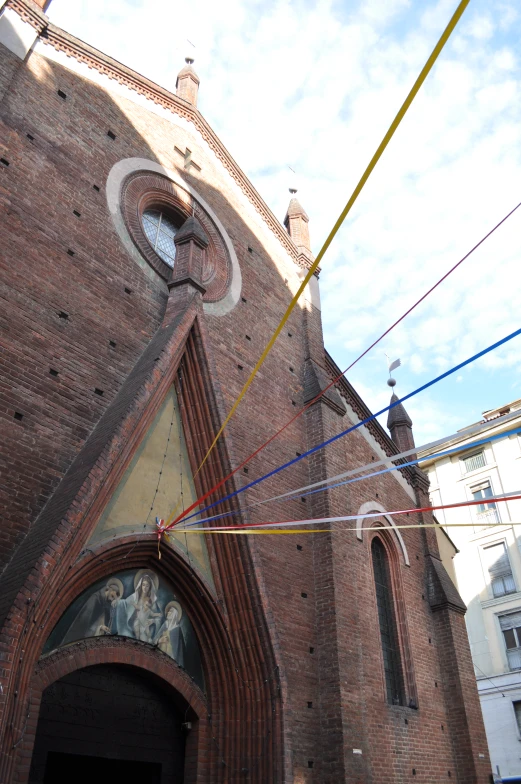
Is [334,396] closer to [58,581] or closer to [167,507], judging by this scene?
[167,507]

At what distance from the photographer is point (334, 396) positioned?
1277 cm

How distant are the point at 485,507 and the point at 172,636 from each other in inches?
917

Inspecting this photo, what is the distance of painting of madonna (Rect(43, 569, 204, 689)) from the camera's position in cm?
698

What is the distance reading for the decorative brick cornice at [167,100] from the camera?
11.0 m

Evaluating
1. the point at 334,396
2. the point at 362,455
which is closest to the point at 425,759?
the point at 362,455

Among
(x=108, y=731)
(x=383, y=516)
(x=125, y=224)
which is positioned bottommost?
(x=108, y=731)

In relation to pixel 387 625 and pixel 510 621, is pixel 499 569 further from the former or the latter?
pixel 387 625

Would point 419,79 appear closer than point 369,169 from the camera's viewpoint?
Yes

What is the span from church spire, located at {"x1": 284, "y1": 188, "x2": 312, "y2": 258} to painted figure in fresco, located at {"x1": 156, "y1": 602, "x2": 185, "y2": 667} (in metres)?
9.72

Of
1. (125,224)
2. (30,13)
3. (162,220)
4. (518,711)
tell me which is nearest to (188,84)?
(162,220)

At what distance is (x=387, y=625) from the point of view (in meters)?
11.9

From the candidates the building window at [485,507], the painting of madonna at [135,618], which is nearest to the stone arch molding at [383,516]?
the painting of madonna at [135,618]

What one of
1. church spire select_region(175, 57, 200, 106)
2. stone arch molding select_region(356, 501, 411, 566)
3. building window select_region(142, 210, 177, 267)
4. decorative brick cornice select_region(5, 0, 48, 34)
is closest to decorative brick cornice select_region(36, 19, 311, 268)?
decorative brick cornice select_region(5, 0, 48, 34)

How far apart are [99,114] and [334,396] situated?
6.61 metres
